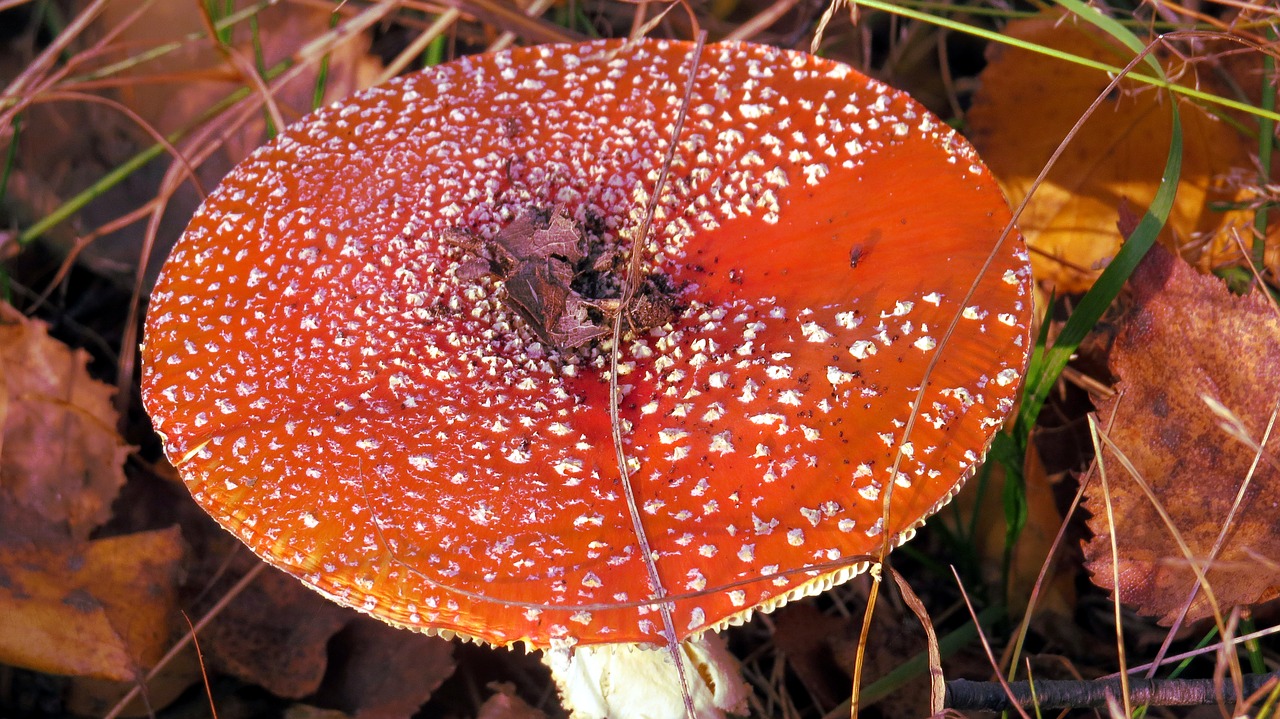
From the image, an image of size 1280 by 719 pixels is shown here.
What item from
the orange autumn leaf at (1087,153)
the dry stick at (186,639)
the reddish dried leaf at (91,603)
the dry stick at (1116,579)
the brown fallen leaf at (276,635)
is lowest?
the brown fallen leaf at (276,635)

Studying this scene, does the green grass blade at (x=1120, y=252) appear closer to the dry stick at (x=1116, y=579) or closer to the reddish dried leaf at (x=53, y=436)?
the dry stick at (x=1116, y=579)

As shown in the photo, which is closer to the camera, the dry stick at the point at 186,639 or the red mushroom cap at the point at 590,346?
the red mushroom cap at the point at 590,346

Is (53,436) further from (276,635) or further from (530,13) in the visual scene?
(530,13)

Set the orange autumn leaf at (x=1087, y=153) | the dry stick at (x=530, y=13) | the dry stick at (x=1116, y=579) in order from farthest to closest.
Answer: the dry stick at (x=530, y=13) < the orange autumn leaf at (x=1087, y=153) < the dry stick at (x=1116, y=579)

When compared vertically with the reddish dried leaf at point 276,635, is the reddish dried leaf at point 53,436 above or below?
above

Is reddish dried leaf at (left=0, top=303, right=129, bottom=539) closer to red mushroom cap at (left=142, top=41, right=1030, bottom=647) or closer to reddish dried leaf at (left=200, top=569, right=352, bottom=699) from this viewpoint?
reddish dried leaf at (left=200, top=569, right=352, bottom=699)

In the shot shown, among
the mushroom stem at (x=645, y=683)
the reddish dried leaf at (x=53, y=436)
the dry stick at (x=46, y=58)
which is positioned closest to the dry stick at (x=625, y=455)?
the mushroom stem at (x=645, y=683)

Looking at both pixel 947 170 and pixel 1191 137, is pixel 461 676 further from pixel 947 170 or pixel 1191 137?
pixel 1191 137
